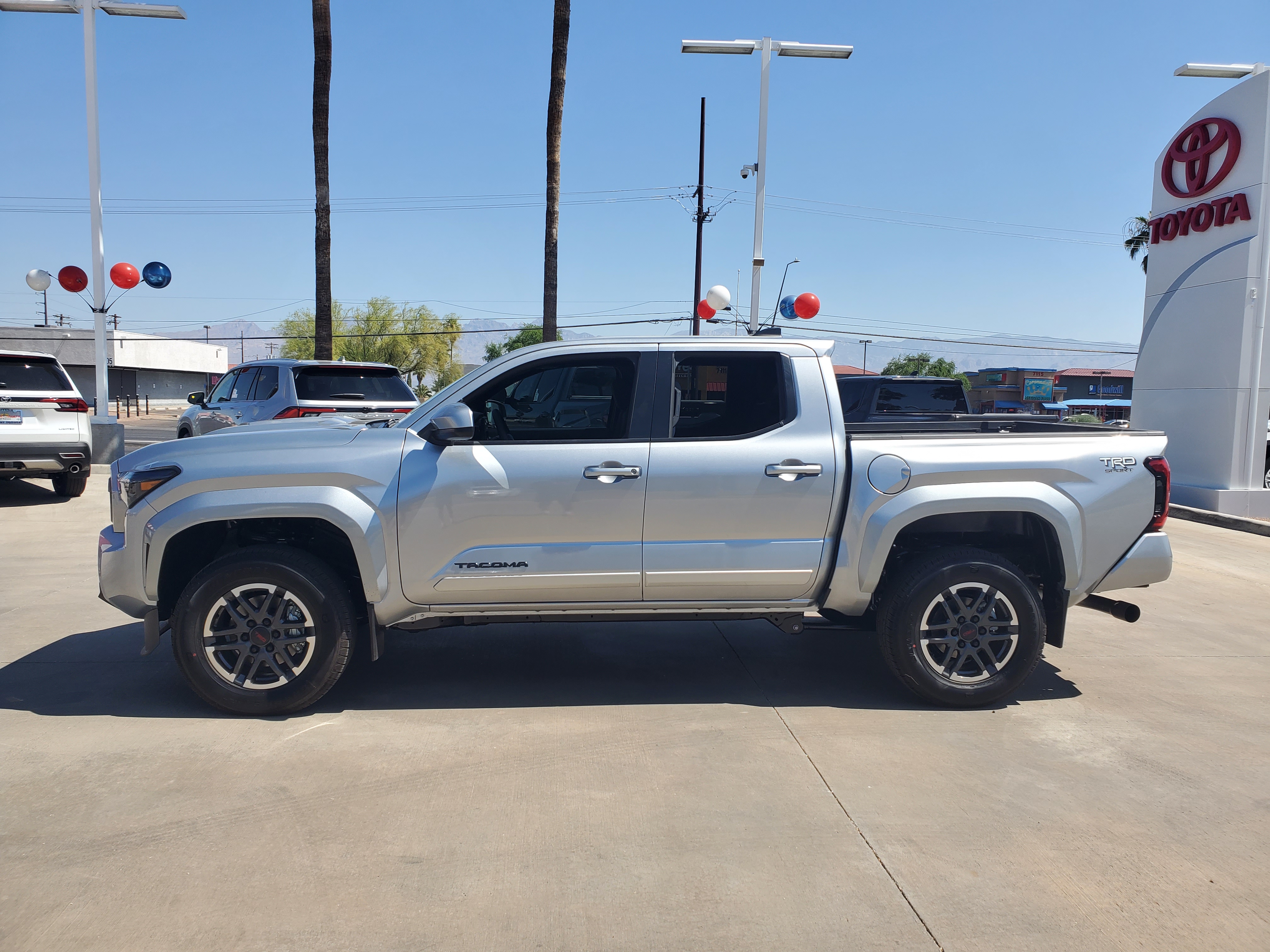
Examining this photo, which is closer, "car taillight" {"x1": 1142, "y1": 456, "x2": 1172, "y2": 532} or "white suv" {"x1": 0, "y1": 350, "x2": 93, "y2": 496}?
"car taillight" {"x1": 1142, "y1": 456, "x2": 1172, "y2": 532}

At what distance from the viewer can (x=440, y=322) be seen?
8612cm

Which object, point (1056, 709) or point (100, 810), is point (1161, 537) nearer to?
point (1056, 709)

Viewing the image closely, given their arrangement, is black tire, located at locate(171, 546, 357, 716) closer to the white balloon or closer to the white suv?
the white suv

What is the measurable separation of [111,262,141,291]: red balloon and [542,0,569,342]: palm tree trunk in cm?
751

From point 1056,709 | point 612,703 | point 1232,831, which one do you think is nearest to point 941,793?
point 1232,831

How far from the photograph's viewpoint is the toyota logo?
12.3m

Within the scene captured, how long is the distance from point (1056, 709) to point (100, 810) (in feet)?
14.9

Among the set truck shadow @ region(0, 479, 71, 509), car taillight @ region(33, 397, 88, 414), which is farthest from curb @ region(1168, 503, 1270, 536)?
truck shadow @ region(0, 479, 71, 509)

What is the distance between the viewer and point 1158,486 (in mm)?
4789

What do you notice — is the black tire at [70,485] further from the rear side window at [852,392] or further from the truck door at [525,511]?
the rear side window at [852,392]

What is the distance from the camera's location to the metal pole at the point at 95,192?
1452 cm

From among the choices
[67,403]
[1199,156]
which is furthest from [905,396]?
[67,403]

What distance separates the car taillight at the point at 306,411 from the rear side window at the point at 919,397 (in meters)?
7.00

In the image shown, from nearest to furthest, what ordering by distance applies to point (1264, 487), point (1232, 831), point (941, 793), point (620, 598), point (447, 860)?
point (447, 860) < point (1232, 831) < point (941, 793) < point (620, 598) < point (1264, 487)
